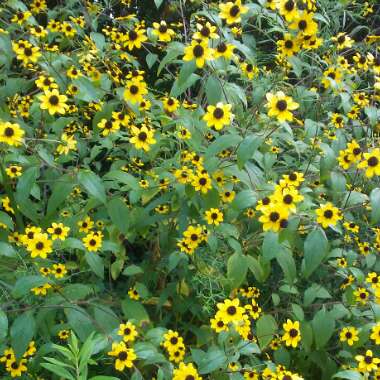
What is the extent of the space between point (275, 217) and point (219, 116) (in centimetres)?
41

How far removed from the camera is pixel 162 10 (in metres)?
4.09

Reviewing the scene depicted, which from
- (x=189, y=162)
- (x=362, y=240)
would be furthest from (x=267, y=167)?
(x=362, y=240)

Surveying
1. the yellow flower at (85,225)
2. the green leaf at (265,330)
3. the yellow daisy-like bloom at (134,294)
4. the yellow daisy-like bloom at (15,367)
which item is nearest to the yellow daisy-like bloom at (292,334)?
the green leaf at (265,330)

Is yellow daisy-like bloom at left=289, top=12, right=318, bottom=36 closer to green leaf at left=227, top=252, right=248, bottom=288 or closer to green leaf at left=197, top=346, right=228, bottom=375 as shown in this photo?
green leaf at left=227, top=252, right=248, bottom=288

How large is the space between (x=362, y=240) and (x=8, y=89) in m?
1.87

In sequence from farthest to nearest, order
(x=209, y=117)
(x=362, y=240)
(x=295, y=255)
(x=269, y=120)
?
1. (x=362, y=240)
2. (x=295, y=255)
3. (x=269, y=120)
4. (x=209, y=117)

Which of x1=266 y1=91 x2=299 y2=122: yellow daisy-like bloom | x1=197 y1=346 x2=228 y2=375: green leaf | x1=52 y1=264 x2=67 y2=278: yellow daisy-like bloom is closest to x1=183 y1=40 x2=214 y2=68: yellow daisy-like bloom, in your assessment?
x1=266 y1=91 x2=299 y2=122: yellow daisy-like bloom

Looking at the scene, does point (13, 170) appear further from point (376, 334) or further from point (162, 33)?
point (376, 334)

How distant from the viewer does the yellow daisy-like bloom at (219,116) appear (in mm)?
1871

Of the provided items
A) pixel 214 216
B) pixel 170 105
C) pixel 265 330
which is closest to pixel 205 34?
pixel 170 105

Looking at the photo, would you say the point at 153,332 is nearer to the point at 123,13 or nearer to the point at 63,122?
the point at 63,122

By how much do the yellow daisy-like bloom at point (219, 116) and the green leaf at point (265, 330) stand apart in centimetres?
78

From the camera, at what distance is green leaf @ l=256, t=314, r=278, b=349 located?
80.7 inches

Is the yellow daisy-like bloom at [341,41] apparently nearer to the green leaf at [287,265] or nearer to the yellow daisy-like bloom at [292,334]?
the green leaf at [287,265]
